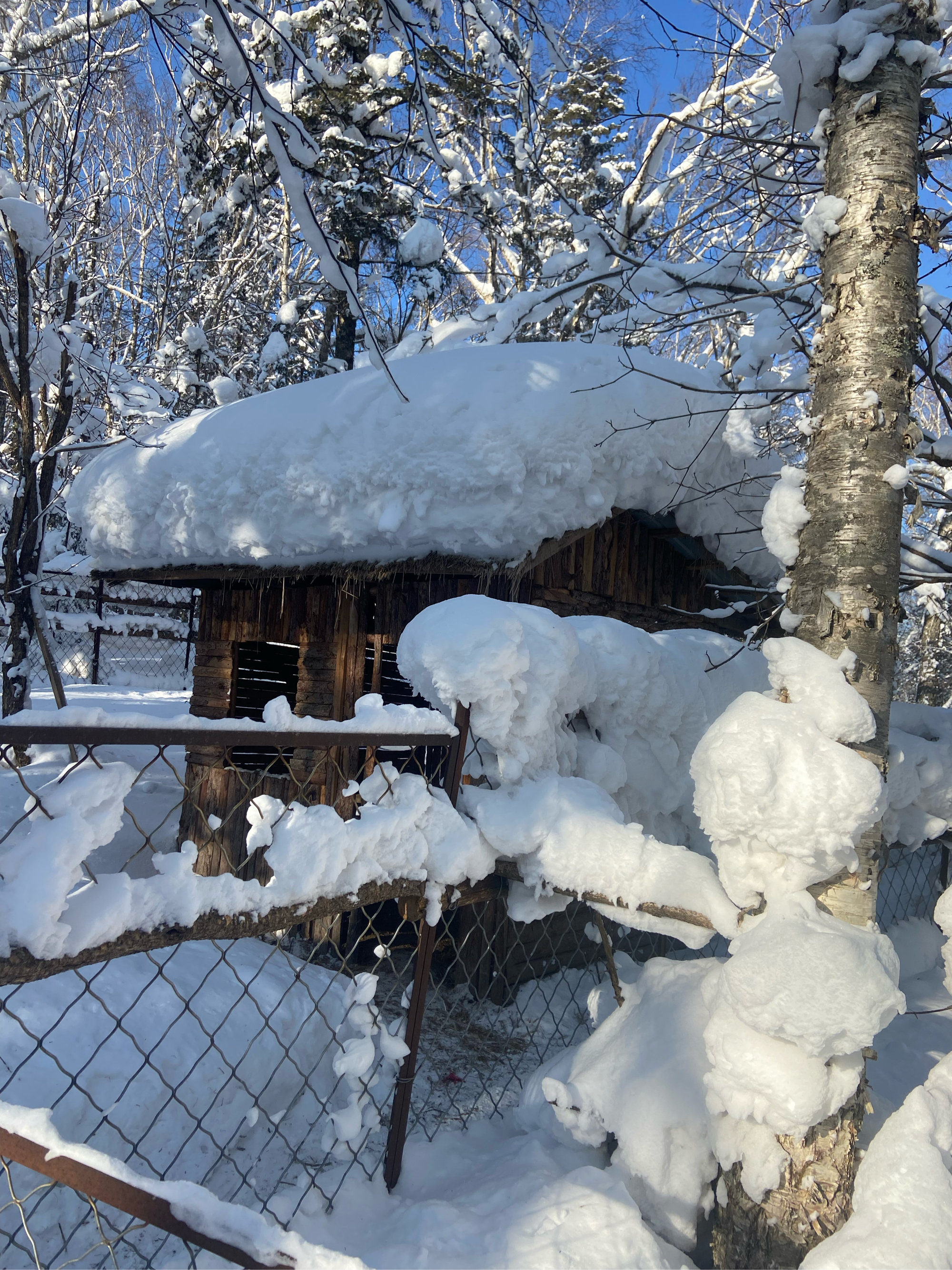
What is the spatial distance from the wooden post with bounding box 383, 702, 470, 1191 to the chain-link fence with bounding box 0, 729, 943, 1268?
3 centimetres

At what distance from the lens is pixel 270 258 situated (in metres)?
18.1

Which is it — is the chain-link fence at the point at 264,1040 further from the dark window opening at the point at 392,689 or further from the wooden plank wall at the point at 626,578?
the wooden plank wall at the point at 626,578

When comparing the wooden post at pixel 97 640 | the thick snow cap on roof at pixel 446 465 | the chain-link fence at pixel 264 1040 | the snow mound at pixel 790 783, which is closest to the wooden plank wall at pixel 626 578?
the thick snow cap on roof at pixel 446 465

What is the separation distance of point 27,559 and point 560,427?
5.63 metres

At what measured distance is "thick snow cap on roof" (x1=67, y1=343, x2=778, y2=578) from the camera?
468cm

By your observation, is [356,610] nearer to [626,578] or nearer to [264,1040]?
[626,578]

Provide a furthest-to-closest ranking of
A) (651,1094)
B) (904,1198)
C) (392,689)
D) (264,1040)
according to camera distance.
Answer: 1. (392,689)
2. (264,1040)
3. (651,1094)
4. (904,1198)

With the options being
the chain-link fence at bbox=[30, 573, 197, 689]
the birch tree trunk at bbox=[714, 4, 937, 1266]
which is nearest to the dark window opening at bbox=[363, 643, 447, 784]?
the birch tree trunk at bbox=[714, 4, 937, 1266]

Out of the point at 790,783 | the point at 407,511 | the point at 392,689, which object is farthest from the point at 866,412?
the point at 392,689

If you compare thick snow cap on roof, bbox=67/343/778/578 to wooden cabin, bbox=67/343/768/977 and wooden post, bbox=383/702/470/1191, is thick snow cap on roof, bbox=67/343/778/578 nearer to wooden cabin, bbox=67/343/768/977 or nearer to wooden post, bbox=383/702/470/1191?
wooden cabin, bbox=67/343/768/977

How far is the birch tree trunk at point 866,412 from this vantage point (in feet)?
8.08

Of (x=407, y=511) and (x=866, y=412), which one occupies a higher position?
(x=866, y=412)

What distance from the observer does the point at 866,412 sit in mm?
2512

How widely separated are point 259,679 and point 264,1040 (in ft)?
16.8
